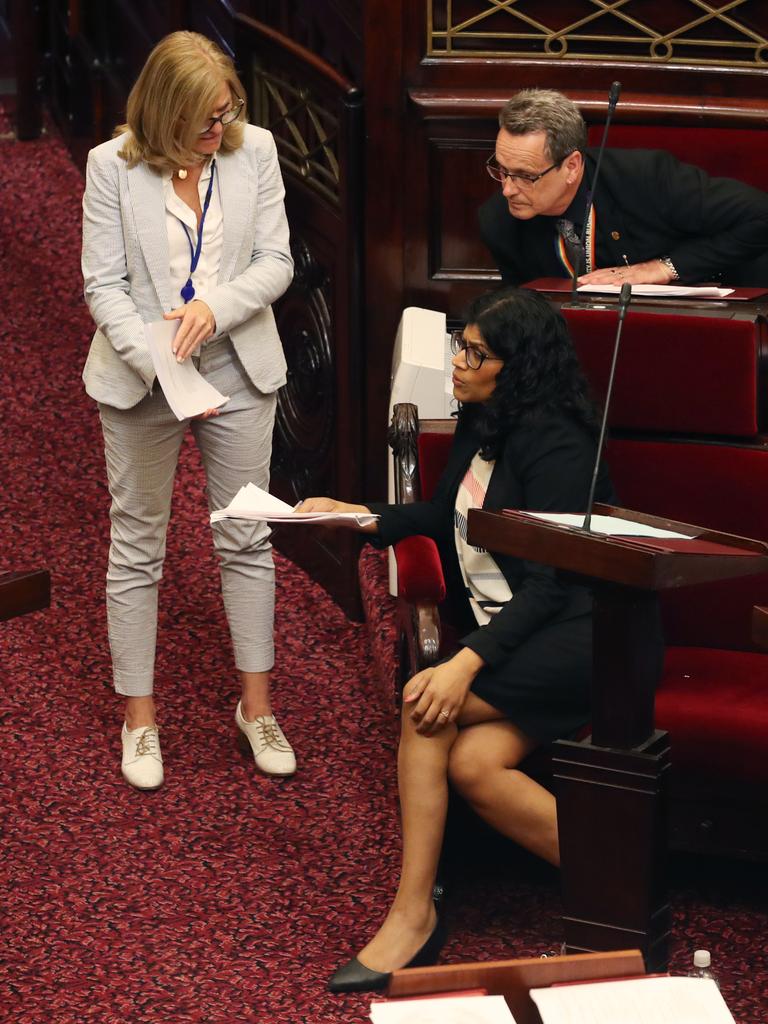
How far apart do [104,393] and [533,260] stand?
3.31ft

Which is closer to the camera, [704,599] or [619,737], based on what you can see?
[619,737]

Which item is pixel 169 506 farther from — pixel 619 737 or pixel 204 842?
pixel 619 737

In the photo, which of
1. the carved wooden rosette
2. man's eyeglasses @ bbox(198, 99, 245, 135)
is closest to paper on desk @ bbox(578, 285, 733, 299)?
the carved wooden rosette

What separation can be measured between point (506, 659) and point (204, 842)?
833mm

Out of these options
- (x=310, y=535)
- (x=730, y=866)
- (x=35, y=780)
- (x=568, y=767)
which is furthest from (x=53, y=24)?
(x=568, y=767)

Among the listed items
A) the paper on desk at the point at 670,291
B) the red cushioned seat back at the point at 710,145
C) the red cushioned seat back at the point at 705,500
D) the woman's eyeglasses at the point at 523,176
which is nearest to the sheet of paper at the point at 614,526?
the red cushioned seat back at the point at 705,500

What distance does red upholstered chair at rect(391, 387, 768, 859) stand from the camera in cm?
289

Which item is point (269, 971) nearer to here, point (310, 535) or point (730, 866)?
point (730, 866)

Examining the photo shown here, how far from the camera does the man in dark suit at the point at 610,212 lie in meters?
3.42

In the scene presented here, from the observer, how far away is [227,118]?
3107mm

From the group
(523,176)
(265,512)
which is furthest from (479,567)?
(523,176)

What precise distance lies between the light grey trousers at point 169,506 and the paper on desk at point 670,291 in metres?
0.71

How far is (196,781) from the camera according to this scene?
3521 mm

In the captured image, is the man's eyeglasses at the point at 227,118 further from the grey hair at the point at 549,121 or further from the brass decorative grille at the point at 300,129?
the brass decorative grille at the point at 300,129
